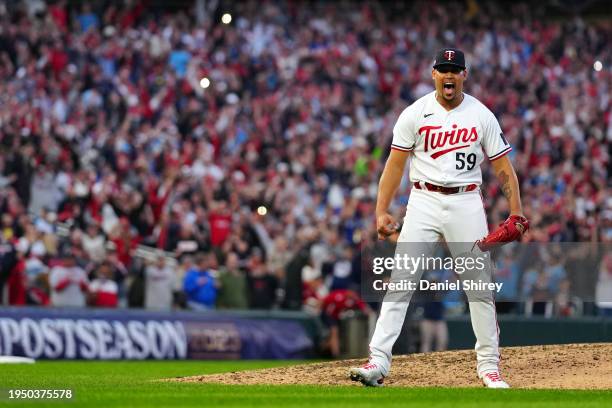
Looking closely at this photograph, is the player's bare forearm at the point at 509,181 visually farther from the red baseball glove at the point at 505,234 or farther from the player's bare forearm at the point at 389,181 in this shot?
the player's bare forearm at the point at 389,181

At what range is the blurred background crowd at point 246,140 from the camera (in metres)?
20.0

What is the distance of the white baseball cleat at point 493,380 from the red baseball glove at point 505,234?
3.07 ft

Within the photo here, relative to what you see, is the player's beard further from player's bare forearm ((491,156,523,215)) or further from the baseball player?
player's bare forearm ((491,156,523,215))

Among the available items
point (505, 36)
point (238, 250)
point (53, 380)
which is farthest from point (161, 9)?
point (53, 380)

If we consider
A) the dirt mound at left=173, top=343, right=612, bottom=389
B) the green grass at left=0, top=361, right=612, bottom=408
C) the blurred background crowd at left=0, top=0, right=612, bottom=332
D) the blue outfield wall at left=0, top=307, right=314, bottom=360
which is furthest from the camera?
the blurred background crowd at left=0, top=0, right=612, bottom=332

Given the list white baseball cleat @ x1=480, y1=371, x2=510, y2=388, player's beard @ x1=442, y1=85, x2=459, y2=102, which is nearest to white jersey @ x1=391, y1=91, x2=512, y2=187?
player's beard @ x1=442, y1=85, x2=459, y2=102

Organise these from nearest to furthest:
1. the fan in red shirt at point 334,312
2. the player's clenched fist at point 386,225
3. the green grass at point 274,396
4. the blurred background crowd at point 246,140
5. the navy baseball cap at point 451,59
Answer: the green grass at point 274,396 < the navy baseball cap at point 451,59 < the player's clenched fist at point 386,225 < the fan in red shirt at point 334,312 < the blurred background crowd at point 246,140

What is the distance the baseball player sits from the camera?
1012 cm

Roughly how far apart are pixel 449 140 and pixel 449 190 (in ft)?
1.23

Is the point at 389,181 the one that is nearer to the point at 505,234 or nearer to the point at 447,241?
the point at 447,241

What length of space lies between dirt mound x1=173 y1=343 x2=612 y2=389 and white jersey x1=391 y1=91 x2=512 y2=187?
1731 mm

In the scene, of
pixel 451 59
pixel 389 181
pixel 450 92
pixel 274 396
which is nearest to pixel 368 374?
pixel 274 396

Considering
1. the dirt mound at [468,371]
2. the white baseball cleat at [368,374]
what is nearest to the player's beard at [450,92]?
the white baseball cleat at [368,374]

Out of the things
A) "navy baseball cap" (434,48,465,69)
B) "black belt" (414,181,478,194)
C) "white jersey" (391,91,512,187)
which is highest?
"navy baseball cap" (434,48,465,69)
